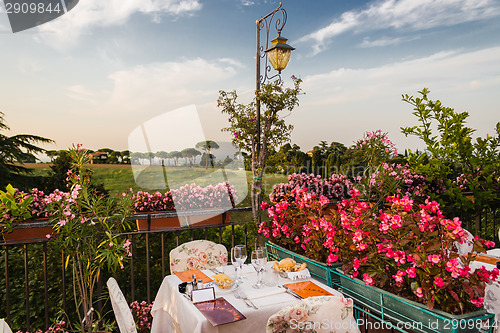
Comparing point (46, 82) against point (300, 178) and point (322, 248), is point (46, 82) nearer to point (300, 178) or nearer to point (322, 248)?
point (300, 178)

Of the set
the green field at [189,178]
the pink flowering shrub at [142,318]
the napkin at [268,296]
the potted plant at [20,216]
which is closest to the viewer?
the napkin at [268,296]

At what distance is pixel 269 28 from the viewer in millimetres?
4152

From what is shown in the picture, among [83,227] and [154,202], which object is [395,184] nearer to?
[154,202]

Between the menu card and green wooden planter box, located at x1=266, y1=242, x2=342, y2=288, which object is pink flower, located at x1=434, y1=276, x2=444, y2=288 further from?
the menu card

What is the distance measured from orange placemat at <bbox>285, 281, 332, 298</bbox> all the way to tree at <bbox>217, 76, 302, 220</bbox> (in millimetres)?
2093

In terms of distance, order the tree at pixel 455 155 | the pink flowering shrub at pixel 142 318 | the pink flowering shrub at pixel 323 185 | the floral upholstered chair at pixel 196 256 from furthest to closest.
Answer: the pink flowering shrub at pixel 323 185
the tree at pixel 455 155
the pink flowering shrub at pixel 142 318
the floral upholstered chair at pixel 196 256

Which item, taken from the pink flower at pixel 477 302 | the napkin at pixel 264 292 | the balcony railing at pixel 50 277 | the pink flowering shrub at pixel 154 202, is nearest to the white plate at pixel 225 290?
the napkin at pixel 264 292

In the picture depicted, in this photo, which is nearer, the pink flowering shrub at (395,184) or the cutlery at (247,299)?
the cutlery at (247,299)

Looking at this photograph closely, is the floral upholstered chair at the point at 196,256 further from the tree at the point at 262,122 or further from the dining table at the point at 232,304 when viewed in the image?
the tree at the point at 262,122

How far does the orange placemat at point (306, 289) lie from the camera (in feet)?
6.43

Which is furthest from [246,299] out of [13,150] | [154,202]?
[13,150]

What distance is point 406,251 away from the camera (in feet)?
6.10

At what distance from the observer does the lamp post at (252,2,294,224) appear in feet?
13.1

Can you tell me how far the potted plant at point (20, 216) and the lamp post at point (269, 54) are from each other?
2.25 metres
